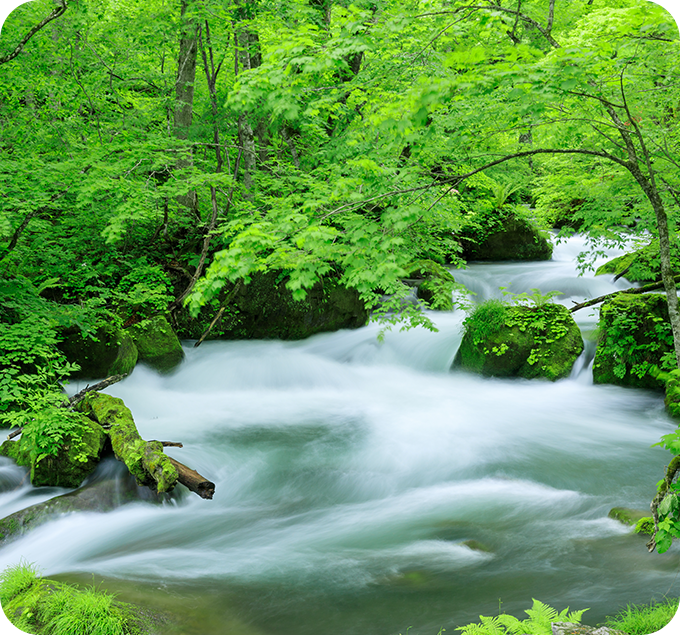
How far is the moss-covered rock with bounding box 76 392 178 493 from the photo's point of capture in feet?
15.4

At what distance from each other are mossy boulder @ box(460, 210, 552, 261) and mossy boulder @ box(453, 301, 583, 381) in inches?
247

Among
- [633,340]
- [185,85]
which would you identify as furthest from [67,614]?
[185,85]

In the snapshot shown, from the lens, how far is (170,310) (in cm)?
947

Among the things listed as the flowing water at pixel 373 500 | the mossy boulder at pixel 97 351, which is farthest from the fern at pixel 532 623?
the mossy boulder at pixel 97 351

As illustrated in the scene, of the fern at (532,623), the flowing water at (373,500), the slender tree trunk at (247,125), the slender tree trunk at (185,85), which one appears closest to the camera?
A: the fern at (532,623)

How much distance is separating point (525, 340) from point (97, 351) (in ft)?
23.1

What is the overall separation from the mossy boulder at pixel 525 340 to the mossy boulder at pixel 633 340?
0.55 m

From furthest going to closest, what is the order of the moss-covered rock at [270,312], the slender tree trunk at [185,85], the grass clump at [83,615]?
the moss-covered rock at [270,312] < the slender tree trunk at [185,85] < the grass clump at [83,615]

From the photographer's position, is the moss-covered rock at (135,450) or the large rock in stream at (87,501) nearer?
the large rock in stream at (87,501)

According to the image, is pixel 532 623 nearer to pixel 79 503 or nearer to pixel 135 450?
pixel 135 450

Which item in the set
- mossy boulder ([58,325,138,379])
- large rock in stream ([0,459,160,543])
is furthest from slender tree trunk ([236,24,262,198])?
large rock in stream ([0,459,160,543])

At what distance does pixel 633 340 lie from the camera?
7.45m

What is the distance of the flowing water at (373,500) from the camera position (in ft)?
11.2

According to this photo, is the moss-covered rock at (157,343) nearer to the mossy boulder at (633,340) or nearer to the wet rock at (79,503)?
the wet rock at (79,503)
